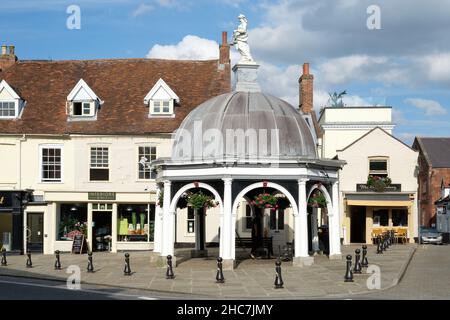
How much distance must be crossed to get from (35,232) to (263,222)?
14.2 m

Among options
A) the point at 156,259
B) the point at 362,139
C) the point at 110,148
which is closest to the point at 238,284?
the point at 156,259

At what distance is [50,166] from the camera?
42625mm

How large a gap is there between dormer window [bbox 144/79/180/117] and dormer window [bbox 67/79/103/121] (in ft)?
9.96

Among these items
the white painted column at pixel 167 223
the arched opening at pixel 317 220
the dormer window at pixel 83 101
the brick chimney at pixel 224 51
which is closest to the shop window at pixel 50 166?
the dormer window at pixel 83 101

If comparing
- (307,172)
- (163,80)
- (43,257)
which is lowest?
(43,257)

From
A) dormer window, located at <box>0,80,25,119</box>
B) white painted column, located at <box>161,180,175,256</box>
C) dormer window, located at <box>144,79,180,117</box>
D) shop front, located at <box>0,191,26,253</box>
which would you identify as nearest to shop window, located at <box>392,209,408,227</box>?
dormer window, located at <box>144,79,180,117</box>

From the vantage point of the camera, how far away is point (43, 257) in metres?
38.8

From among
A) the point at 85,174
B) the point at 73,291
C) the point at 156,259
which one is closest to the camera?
the point at 73,291

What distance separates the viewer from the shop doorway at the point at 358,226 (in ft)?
173

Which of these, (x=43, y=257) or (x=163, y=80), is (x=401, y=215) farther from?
(x=43, y=257)

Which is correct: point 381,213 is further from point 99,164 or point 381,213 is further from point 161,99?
point 99,164

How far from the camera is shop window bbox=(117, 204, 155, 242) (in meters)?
42.8

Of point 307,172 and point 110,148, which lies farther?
point 110,148

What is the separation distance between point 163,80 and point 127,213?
8128mm
